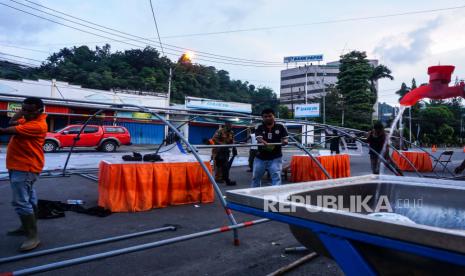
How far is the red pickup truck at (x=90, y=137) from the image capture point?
1816cm

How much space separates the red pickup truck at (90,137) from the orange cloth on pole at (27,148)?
15.2 metres

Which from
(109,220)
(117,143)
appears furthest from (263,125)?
(117,143)

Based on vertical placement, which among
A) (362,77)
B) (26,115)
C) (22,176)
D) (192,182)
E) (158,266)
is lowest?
(158,266)

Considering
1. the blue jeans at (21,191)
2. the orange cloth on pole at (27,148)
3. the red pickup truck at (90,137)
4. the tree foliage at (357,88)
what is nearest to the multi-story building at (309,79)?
the tree foliage at (357,88)

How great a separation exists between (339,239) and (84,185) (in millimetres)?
8066

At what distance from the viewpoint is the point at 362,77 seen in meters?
41.9

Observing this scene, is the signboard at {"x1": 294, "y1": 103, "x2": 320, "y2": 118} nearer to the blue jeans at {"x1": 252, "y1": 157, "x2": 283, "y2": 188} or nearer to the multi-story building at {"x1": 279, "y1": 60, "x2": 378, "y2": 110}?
the blue jeans at {"x1": 252, "y1": 157, "x2": 283, "y2": 188}

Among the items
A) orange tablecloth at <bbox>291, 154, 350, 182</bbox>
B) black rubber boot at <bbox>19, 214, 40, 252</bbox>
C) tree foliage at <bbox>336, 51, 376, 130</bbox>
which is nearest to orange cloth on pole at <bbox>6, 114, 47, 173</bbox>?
black rubber boot at <bbox>19, 214, 40, 252</bbox>

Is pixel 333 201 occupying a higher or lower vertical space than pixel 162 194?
Answer: higher

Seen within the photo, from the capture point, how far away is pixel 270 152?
577 centimetres

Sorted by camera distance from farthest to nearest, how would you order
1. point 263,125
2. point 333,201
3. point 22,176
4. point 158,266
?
1. point 263,125
2. point 22,176
3. point 158,266
4. point 333,201

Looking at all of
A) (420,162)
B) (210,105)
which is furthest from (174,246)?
(210,105)

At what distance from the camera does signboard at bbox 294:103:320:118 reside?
136ft

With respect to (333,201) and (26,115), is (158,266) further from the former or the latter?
(26,115)
